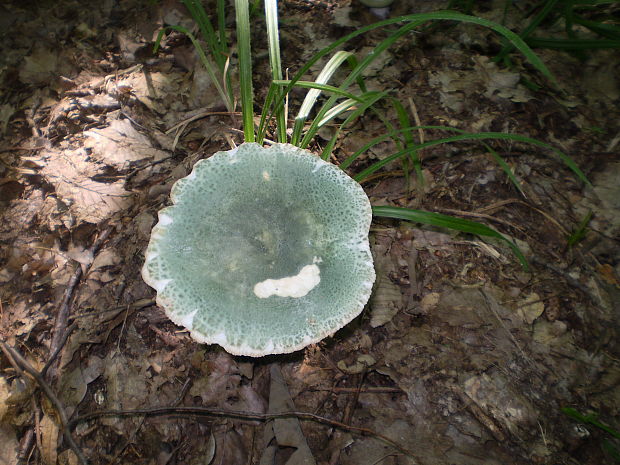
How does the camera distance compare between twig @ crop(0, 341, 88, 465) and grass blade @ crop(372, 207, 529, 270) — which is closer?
twig @ crop(0, 341, 88, 465)

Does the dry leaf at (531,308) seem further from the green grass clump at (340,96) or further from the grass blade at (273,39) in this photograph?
the grass blade at (273,39)

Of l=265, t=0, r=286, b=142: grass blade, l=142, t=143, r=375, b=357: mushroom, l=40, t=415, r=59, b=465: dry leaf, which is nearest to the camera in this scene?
l=142, t=143, r=375, b=357: mushroom

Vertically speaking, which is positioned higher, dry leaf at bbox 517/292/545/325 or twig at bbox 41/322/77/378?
twig at bbox 41/322/77/378

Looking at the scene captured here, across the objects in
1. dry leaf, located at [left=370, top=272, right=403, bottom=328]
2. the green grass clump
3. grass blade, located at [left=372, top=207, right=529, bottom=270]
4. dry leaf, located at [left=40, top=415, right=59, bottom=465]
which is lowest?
dry leaf, located at [left=40, top=415, right=59, bottom=465]

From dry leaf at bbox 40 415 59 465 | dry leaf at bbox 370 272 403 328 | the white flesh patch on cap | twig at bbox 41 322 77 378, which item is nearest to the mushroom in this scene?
the white flesh patch on cap

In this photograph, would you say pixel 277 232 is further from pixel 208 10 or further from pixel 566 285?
pixel 208 10

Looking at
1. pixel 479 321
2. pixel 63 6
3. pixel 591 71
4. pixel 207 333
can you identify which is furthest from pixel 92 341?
pixel 591 71

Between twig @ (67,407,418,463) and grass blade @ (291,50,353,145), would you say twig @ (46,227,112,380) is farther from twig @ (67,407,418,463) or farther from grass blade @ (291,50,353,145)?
grass blade @ (291,50,353,145)
